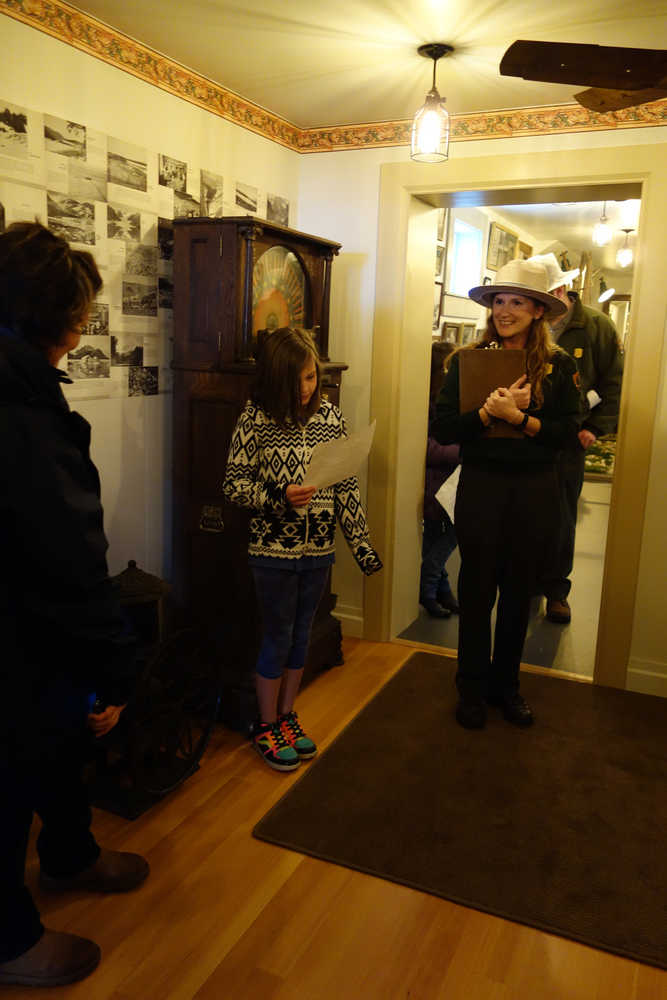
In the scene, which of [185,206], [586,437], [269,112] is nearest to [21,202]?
[185,206]

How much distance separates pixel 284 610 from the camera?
7.84ft

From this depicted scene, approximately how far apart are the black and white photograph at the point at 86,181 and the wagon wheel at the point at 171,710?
136cm

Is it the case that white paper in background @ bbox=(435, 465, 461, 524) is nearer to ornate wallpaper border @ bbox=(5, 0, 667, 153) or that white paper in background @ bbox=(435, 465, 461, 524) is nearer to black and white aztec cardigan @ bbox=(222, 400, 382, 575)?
black and white aztec cardigan @ bbox=(222, 400, 382, 575)

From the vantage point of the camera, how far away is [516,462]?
8.60 feet

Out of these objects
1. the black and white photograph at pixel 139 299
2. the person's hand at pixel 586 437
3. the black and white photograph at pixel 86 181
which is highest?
the black and white photograph at pixel 86 181

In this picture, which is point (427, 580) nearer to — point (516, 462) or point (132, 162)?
point (516, 462)

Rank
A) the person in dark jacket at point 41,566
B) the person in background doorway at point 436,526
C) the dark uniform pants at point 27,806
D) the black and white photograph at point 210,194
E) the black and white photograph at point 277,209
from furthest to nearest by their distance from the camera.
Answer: the person in background doorway at point 436,526
the black and white photograph at point 277,209
the black and white photograph at point 210,194
the dark uniform pants at point 27,806
the person in dark jacket at point 41,566

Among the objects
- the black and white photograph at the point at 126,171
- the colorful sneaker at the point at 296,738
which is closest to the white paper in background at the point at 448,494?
the colorful sneaker at the point at 296,738

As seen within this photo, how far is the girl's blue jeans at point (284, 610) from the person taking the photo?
7.79 feet

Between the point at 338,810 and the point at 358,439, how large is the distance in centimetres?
106

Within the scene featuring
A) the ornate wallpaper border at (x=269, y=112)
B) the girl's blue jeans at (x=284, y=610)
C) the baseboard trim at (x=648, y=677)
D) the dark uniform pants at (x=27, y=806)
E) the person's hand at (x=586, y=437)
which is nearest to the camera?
the dark uniform pants at (x=27, y=806)

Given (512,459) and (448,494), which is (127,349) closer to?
(512,459)

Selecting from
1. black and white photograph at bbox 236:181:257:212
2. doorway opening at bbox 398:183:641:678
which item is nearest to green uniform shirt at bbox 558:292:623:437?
doorway opening at bbox 398:183:641:678

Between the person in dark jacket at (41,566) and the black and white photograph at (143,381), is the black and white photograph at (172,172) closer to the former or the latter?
the black and white photograph at (143,381)
